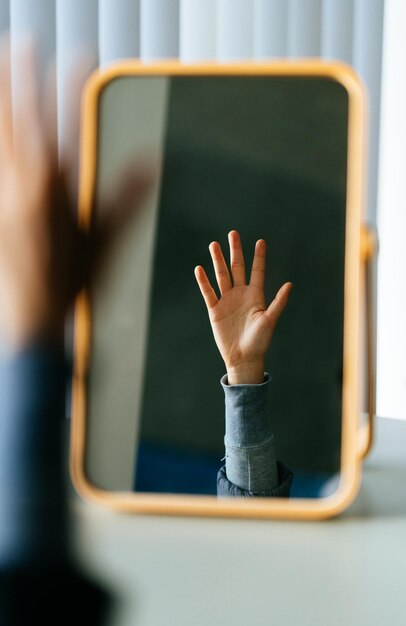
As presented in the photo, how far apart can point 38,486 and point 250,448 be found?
19 centimetres

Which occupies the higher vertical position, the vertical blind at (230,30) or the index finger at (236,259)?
the vertical blind at (230,30)

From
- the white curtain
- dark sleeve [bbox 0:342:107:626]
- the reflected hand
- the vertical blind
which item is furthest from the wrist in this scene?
the white curtain

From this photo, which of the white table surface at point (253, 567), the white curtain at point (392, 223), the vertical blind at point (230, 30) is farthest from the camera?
the white curtain at point (392, 223)

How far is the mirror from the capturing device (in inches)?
13.6

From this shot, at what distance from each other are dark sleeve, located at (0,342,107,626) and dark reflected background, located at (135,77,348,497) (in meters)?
0.17

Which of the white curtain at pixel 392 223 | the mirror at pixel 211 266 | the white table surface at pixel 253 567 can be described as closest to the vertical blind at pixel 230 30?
the white curtain at pixel 392 223

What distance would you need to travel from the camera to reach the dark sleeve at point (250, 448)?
337 mm

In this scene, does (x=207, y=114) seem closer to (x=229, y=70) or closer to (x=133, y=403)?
(x=229, y=70)

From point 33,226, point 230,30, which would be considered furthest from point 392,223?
point 33,226

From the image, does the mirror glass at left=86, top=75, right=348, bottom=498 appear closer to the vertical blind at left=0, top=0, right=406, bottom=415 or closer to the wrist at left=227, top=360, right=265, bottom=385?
the wrist at left=227, top=360, right=265, bottom=385

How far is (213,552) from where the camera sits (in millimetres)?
304

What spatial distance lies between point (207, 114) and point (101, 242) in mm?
207

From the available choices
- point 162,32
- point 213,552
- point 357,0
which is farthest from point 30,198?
point 357,0

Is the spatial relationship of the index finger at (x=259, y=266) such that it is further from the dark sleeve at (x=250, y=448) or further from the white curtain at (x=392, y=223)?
the white curtain at (x=392, y=223)
